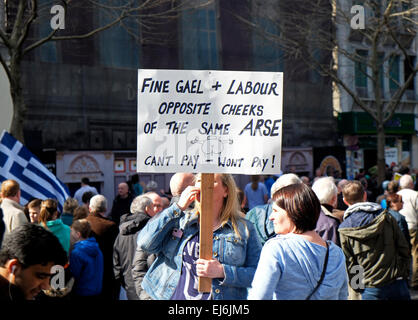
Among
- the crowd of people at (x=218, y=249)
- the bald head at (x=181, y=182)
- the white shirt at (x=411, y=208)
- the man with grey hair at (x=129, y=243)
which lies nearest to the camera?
the crowd of people at (x=218, y=249)

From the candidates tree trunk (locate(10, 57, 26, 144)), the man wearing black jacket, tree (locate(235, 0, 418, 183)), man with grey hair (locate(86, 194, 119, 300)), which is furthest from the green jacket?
tree (locate(235, 0, 418, 183))

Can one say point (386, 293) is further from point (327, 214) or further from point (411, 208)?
point (411, 208)

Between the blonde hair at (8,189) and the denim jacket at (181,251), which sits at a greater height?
the blonde hair at (8,189)

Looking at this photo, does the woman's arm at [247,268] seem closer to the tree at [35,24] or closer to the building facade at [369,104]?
the tree at [35,24]

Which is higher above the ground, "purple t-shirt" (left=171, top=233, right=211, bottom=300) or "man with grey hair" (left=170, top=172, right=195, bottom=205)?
"man with grey hair" (left=170, top=172, right=195, bottom=205)

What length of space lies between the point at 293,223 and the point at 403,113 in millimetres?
25645

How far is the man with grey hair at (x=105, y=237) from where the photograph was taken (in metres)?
6.57

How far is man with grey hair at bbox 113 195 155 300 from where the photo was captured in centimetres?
598

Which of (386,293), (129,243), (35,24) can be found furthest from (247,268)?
(35,24)

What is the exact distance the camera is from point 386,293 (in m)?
6.07

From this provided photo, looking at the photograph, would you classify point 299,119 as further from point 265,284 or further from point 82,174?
point 265,284

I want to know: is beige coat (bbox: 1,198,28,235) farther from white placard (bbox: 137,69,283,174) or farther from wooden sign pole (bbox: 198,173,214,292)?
wooden sign pole (bbox: 198,173,214,292)

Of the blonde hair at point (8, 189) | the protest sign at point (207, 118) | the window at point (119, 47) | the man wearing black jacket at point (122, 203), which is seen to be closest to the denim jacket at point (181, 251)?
the protest sign at point (207, 118)

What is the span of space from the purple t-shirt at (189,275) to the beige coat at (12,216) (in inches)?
117
